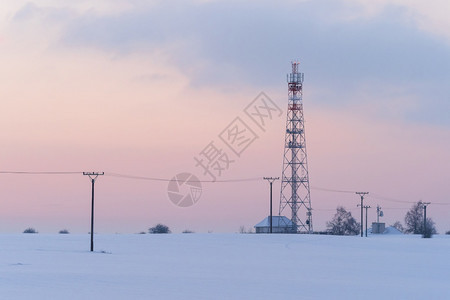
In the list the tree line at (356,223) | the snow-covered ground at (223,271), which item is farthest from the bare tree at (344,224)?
the snow-covered ground at (223,271)

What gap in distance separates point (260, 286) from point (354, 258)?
28.0 metres

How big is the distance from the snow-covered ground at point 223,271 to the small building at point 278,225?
23.2m

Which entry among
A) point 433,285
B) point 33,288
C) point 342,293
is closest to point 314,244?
point 433,285

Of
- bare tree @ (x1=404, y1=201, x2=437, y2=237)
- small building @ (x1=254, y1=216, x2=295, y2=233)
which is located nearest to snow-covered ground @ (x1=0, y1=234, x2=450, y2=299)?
small building @ (x1=254, y1=216, x2=295, y2=233)

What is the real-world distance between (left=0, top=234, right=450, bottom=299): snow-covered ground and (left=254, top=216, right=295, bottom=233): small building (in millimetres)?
23229

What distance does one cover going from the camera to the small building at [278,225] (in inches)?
Answer: 4121

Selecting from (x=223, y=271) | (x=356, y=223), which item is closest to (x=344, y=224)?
(x=356, y=223)

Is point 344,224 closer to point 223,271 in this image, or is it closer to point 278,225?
point 278,225

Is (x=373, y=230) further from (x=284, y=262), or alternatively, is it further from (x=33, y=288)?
(x=33, y=288)

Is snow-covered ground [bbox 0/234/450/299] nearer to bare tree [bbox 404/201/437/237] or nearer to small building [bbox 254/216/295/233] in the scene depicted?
small building [bbox 254/216/295/233]

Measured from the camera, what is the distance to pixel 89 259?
53.9m

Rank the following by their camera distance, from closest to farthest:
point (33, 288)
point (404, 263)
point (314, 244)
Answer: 1. point (33, 288)
2. point (404, 263)
3. point (314, 244)

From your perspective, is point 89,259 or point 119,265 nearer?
point 119,265

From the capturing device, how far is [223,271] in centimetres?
4578
